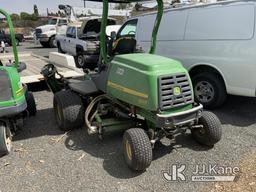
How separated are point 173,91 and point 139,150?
0.83 m

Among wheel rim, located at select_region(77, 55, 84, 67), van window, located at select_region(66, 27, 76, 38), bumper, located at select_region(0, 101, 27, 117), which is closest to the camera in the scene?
bumper, located at select_region(0, 101, 27, 117)

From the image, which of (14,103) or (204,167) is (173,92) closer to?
(204,167)

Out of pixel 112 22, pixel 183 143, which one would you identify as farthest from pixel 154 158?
pixel 112 22

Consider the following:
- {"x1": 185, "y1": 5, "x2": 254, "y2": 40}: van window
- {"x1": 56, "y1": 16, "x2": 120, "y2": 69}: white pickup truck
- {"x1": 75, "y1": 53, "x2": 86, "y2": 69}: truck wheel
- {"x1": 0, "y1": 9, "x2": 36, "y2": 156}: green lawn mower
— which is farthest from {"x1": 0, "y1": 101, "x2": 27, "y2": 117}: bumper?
{"x1": 75, "y1": 53, "x2": 86, "y2": 69}: truck wheel

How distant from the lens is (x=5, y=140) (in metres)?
3.76

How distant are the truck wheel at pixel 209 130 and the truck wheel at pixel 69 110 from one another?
184 centimetres

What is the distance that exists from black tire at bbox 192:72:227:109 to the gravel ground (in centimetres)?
58

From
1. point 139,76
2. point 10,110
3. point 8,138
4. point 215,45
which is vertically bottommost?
point 8,138

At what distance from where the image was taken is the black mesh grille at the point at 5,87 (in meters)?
3.82

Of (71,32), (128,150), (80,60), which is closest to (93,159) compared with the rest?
(128,150)

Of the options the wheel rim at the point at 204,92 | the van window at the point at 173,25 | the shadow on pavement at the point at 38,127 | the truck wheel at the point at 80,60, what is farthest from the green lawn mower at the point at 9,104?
the truck wheel at the point at 80,60

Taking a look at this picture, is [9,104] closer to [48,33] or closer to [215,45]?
[215,45]

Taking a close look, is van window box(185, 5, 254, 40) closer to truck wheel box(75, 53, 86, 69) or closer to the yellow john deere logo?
the yellow john deere logo

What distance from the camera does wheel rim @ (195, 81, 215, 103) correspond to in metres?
5.49
